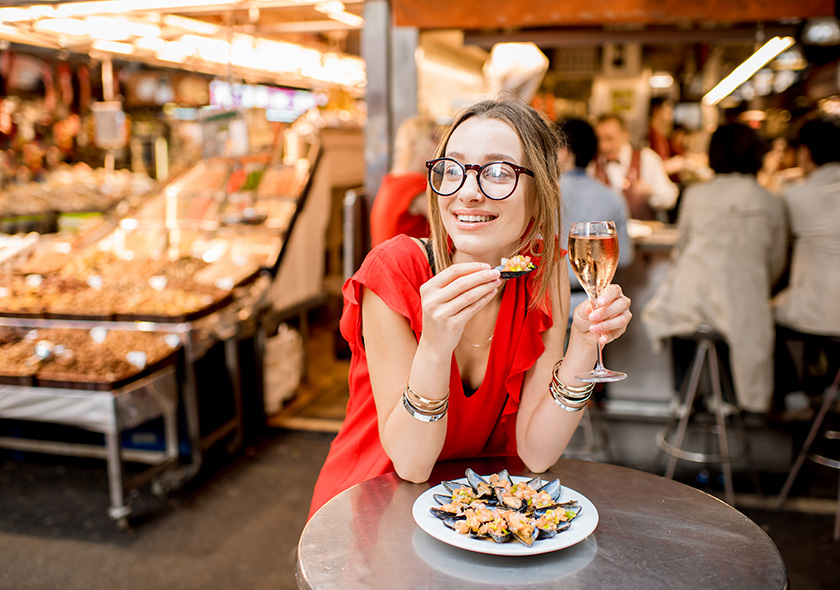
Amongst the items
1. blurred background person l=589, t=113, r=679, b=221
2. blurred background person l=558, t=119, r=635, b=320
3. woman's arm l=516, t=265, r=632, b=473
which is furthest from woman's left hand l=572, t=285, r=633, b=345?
blurred background person l=589, t=113, r=679, b=221

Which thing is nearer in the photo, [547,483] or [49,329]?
[547,483]

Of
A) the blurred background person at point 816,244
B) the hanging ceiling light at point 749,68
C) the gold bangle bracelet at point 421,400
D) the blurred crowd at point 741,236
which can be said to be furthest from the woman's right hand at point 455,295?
the hanging ceiling light at point 749,68

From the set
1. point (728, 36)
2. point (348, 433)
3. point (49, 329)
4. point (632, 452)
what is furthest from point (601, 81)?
point (348, 433)

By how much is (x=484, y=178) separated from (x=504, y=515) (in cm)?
65

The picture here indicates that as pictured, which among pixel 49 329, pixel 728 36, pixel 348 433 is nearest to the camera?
pixel 348 433

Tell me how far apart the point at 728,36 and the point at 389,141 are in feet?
6.82

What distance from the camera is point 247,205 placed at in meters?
5.42

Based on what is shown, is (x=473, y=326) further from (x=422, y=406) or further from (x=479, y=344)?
(x=422, y=406)

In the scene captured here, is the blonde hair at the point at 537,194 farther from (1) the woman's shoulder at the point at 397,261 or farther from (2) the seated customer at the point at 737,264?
(2) the seated customer at the point at 737,264

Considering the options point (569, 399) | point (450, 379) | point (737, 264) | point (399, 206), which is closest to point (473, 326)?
point (450, 379)

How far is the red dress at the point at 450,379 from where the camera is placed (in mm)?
1609

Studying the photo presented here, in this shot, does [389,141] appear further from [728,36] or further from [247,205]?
[728,36]

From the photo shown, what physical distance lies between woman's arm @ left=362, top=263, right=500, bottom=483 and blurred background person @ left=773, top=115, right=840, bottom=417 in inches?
112

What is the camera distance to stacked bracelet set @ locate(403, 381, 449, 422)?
1456mm
